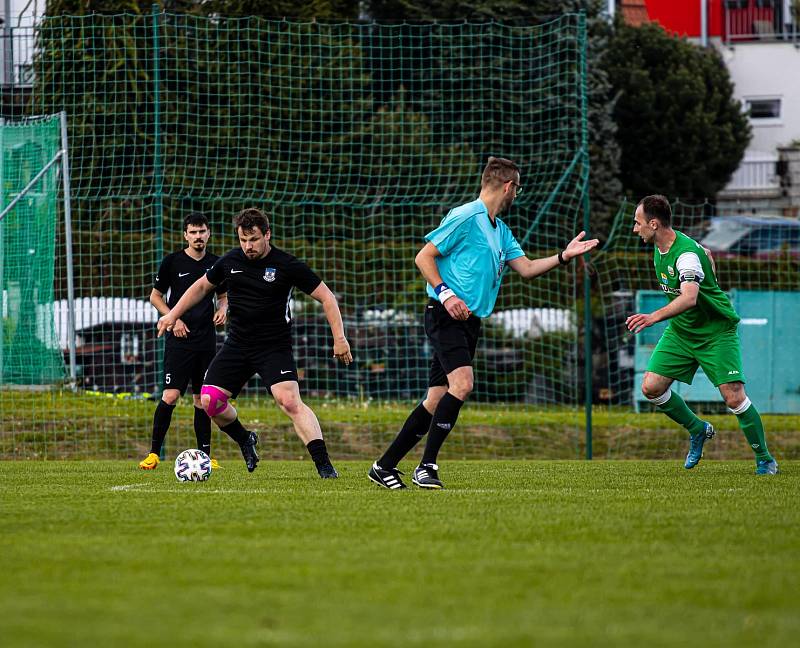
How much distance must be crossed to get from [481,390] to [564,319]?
1.55 meters

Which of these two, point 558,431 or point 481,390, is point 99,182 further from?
point 558,431

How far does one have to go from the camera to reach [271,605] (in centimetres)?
441

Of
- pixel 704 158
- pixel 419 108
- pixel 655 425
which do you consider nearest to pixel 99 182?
pixel 419 108

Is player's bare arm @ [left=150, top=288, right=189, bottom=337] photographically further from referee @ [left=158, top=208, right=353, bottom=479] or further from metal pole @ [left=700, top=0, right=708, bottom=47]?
metal pole @ [left=700, top=0, right=708, bottom=47]

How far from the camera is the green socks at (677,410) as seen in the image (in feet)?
35.9

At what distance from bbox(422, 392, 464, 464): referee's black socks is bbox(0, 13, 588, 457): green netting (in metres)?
7.40

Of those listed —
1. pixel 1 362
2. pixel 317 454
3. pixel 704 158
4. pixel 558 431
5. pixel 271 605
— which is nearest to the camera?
pixel 271 605

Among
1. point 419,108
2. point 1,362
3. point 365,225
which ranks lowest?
point 1,362

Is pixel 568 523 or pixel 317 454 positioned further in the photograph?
pixel 317 454

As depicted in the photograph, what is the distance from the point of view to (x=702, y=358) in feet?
34.6

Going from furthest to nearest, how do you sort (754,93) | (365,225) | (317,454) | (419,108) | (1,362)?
(754,93), (419,108), (365,225), (1,362), (317,454)

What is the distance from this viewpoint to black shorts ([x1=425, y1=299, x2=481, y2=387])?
8320 mm

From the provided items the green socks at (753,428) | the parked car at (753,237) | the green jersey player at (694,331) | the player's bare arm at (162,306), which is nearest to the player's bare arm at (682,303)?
the green jersey player at (694,331)

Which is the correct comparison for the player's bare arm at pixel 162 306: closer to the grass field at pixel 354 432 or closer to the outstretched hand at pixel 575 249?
the grass field at pixel 354 432
